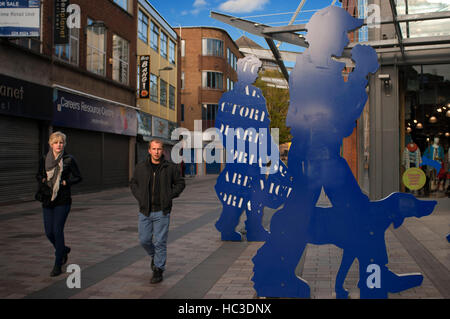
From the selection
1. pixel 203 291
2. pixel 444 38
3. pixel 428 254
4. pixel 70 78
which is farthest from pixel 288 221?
pixel 70 78

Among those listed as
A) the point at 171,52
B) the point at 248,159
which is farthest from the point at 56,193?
the point at 171,52

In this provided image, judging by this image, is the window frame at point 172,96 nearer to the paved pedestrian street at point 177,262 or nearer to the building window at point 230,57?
the building window at point 230,57

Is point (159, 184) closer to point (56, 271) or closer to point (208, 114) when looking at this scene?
point (56, 271)

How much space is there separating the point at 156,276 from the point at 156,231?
56 cm

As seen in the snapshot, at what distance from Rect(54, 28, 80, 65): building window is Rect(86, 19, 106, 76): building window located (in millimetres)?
933

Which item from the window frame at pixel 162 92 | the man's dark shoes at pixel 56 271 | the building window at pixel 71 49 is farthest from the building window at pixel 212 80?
the man's dark shoes at pixel 56 271

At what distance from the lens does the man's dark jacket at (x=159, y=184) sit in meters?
5.35

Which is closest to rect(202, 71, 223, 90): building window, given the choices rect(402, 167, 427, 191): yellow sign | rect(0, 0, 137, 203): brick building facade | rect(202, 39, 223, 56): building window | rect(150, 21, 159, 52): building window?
rect(202, 39, 223, 56): building window

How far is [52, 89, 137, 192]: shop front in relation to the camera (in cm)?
1870

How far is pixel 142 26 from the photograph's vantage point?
28562mm

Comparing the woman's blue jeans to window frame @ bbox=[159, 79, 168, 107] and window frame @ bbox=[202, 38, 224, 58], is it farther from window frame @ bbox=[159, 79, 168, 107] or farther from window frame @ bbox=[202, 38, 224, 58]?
window frame @ bbox=[202, 38, 224, 58]

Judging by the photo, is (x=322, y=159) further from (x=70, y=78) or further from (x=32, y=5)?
(x=70, y=78)

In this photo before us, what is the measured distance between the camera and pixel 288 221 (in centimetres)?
466
